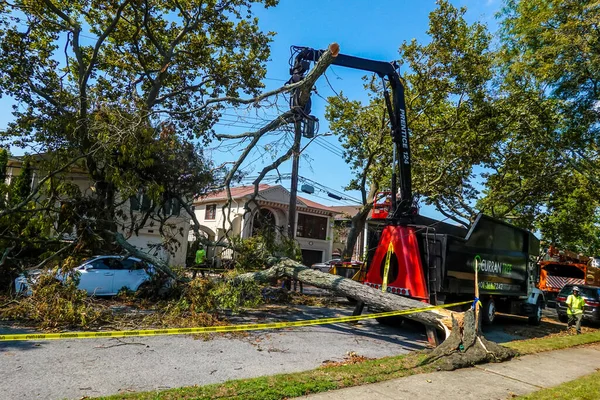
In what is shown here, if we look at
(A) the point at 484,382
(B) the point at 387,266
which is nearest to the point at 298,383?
(A) the point at 484,382

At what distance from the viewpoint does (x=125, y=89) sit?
15531mm

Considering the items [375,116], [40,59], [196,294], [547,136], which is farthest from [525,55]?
[40,59]

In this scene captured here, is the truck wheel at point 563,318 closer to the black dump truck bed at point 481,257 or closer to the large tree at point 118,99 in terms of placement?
the black dump truck bed at point 481,257

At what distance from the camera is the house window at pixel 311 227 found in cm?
3516

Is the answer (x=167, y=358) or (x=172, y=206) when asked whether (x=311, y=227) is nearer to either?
(x=172, y=206)

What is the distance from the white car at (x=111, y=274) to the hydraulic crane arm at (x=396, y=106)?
6633mm

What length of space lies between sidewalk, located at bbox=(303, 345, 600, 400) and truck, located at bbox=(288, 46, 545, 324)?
7.90 feet

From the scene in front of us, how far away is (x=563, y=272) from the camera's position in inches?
1059

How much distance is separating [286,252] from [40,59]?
9.97 meters

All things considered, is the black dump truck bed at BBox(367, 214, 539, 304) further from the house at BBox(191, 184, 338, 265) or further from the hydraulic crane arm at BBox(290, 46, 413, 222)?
the house at BBox(191, 184, 338, 265)

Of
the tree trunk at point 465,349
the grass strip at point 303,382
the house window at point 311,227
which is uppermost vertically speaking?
the house window at point 311,227

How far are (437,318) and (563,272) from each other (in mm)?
22874

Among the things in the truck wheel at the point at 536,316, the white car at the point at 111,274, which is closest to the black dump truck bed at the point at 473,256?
the truck wheel at the point at 536,316

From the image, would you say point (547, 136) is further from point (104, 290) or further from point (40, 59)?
point (40, 59)
